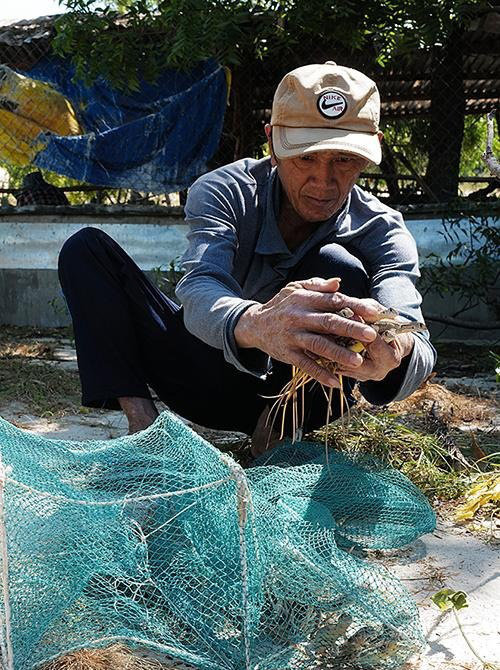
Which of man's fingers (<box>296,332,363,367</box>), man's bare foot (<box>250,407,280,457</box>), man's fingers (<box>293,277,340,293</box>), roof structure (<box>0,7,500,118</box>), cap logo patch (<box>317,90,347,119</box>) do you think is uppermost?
roof structure (<box>0,7,500,118</box>)

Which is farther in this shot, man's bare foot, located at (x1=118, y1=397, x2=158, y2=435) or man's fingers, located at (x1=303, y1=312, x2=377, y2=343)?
man's bare foot, located at (x1=118, y1=397, x2=158, y2=435)

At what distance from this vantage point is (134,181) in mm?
6992

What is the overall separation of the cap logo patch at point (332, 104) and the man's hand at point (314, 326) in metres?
0.64

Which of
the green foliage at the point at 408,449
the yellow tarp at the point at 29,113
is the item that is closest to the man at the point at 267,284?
the green foliage at the point at 408,449

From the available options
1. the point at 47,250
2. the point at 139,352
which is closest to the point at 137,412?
the point at 139,352

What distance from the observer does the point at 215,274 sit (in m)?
2.37

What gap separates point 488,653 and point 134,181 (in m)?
5.64

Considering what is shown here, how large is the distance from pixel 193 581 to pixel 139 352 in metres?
1.14

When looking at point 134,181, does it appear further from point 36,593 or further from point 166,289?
point 36,593

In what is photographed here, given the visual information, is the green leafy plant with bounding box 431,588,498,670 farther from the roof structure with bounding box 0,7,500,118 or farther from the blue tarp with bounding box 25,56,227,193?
the blue tarp with bounding box 25,56,227,193

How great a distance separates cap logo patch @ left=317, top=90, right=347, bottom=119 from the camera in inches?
93.1

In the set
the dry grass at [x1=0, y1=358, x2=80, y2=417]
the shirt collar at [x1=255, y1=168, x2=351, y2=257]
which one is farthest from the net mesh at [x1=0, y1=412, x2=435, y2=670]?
the dry grass at [x1=0, y1=358, x2=80, y2=417]

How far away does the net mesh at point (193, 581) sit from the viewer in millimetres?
1723

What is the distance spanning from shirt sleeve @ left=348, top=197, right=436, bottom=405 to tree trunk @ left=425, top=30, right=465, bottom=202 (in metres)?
4.20
